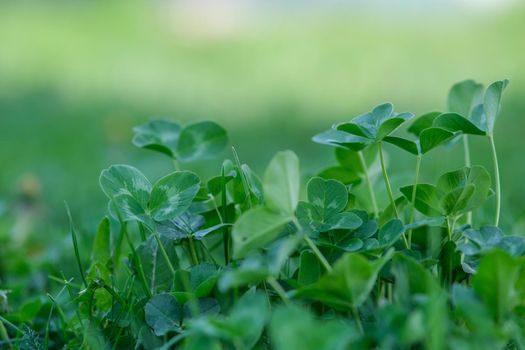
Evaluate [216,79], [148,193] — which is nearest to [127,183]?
[148,193]

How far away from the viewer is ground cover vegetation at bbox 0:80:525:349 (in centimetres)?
81

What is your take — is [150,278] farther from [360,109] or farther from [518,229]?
[360,109]

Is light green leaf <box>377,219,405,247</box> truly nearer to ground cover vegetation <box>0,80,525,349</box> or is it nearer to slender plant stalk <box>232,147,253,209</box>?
ground cover vegetation <box>0,80,525,349</box>

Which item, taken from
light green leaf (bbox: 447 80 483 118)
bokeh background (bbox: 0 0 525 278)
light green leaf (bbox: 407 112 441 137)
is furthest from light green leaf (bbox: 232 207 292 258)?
bokeh background (bbox: 0 0 525 278)

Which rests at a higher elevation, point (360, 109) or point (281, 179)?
point (281, 179)

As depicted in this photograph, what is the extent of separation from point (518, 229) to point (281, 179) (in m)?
A: 0.95

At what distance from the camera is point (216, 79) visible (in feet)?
18.4

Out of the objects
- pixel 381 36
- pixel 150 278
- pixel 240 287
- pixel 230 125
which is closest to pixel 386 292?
pixel 240 287

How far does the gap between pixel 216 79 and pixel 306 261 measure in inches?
185

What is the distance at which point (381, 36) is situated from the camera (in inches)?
261

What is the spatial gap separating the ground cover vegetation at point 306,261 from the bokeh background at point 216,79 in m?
0.48

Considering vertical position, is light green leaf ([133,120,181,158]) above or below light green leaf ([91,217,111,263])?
above

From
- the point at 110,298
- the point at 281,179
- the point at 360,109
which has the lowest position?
the point at 360,109

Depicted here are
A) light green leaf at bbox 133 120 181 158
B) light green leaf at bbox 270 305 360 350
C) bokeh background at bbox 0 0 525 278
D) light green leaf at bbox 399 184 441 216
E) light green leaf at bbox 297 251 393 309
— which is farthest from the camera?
bokeh background at bbox 0 0 525 278
